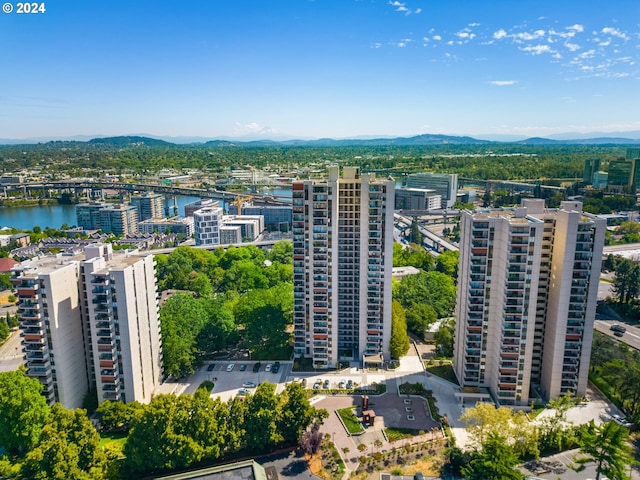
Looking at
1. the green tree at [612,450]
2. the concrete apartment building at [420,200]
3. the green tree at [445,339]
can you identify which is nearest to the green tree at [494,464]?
the green tree at [612,450]

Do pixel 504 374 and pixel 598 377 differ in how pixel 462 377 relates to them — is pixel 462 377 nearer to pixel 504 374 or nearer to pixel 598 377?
→ pixel 504 374


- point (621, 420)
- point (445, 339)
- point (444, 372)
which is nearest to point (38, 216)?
point (445, 339)

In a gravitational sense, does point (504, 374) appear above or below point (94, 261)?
below

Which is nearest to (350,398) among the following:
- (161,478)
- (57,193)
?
(161,478)

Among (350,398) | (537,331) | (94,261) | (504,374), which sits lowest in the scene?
Result: (350,398)

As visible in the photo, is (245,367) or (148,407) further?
(245,367)

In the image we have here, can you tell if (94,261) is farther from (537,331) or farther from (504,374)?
(537,331)

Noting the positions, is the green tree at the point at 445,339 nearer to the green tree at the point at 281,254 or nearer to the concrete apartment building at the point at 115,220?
the green tree at the point at 281,254

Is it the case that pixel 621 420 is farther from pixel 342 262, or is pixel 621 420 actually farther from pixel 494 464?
pixel 342 262

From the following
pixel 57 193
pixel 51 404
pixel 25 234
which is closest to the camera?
pixel 51 404

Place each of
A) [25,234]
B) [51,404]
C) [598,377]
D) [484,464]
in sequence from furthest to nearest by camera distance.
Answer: [25,234] < [598,377] < [51,404] < [484,464]
